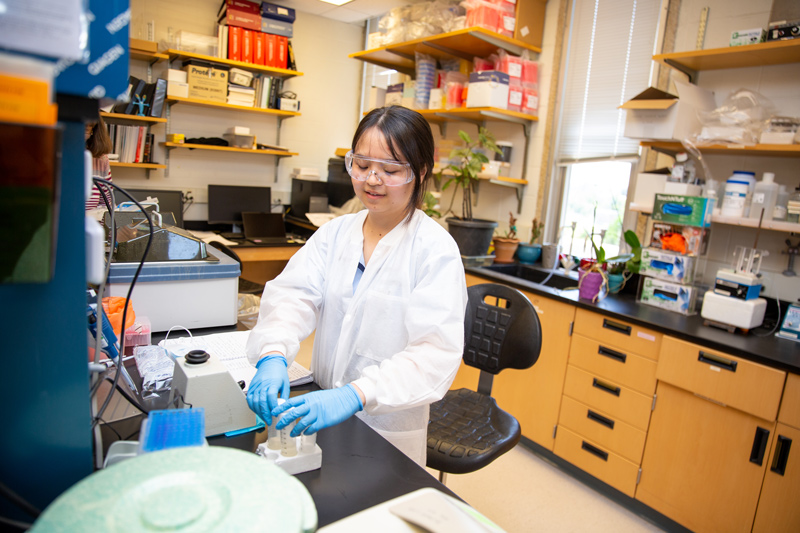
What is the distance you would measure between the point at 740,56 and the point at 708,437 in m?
1.63

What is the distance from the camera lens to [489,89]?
297 cm

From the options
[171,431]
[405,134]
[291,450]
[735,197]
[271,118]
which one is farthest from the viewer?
[271,118]

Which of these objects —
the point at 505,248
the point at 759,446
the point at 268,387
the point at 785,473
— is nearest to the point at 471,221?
the point at 505,248

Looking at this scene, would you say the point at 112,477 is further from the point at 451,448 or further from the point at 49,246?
the point at 451,448

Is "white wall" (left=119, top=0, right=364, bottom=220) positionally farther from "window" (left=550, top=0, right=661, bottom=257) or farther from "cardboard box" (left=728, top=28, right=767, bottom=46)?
"cardboard box" (left=728, top=28, right=767, bottom=46)

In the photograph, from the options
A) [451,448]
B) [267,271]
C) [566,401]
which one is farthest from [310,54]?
[451,448]

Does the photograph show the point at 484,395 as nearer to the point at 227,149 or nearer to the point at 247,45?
the point at 227,149

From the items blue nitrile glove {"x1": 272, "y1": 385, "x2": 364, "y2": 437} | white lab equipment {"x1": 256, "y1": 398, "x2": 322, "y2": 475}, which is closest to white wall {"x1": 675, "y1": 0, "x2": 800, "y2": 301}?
blue nitrile glove {"x1": 272, "y1": 385, "x2": 364, "y2": 437}

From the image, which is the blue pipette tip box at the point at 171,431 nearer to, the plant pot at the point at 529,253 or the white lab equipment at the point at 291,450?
the white lab equipment at the point at 291,450

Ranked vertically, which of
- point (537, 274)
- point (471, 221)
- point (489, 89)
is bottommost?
point (537, 274)

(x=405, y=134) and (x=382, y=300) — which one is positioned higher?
(x=405, y=134)

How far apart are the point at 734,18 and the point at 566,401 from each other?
6.50 ft

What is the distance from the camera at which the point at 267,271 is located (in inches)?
179

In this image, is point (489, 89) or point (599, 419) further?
point (489, 89)
